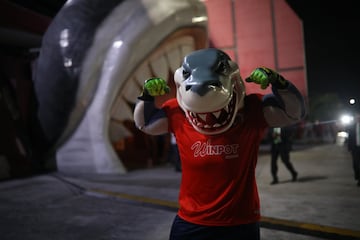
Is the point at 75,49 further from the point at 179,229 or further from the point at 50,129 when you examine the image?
the point at 179,229

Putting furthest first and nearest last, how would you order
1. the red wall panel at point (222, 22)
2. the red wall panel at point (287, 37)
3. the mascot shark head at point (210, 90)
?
the red wall panel at point (222, 22) < the red wall panel at point (287, 37) < the mascot shark head at point (210, 90)

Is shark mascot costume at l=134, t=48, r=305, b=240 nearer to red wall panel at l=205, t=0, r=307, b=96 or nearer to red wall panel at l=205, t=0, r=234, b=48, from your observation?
red wall panel at l=205, t=0, r=307, b=96

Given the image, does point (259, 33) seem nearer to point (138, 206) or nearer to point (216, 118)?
point (138, 206)

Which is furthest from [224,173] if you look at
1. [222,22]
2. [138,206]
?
[222,22]

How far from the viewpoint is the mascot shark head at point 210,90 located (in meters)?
1.30


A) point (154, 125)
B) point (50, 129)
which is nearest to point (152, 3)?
point (50, 129)

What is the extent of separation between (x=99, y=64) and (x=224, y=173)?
3.54 meters

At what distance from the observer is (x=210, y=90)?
1289mm

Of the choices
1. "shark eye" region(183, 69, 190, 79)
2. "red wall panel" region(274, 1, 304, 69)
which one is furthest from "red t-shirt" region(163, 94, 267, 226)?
"red wall panel" region(274, 1, 304, 69)

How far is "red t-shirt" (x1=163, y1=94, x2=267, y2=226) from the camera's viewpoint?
1.38 metres

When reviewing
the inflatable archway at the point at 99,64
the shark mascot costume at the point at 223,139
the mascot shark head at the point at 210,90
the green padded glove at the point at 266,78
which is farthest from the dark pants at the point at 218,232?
the inflatable archway at the point at 99,64

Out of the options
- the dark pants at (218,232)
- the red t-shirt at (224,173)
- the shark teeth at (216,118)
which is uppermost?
the shark teeth at (216,118)

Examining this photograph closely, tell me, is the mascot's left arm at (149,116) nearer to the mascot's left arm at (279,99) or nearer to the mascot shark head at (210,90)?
the mascot shark head at (210,90)

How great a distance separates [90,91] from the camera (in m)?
4.71
